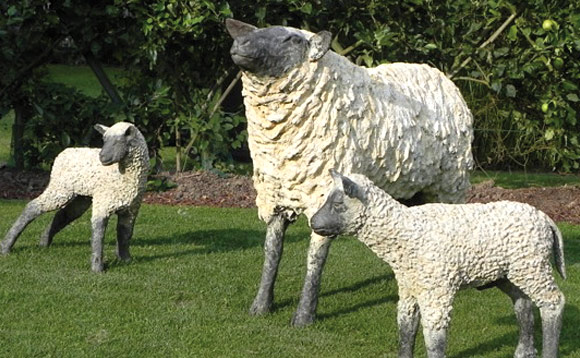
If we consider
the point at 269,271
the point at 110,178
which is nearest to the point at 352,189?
the point at 269,271

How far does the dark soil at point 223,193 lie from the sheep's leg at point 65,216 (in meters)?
2.48

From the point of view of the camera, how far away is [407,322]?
5277 millimetres

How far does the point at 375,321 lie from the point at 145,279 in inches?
73.1

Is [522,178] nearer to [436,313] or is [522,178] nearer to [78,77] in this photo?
[436,313]

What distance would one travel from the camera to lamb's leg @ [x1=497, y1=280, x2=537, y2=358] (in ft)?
18.1

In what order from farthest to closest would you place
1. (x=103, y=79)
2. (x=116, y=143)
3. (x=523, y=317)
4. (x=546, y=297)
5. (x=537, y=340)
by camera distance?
1. (x=103, y=79)
2. (x=116, y=143)
3. (x=537, y=340)
4. (x=523, y=317)
5. (x=546, y=297)

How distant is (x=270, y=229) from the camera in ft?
21.6

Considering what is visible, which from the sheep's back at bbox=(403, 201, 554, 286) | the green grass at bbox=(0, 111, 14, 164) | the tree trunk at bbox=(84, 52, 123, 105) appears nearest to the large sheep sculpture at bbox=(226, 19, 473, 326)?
the sheep's back at bbox=(403, 201, 554, 286)

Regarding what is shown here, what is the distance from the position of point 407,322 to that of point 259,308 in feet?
5.23

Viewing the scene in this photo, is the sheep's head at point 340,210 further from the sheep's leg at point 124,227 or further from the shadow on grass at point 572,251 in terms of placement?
the shadow on grass at point 572,251

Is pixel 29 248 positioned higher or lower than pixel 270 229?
lower

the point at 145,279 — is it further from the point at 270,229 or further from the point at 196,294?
the point at 270,229

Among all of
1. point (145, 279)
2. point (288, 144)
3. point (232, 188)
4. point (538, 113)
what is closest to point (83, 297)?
point (145, 279)

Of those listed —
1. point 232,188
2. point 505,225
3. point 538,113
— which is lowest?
point 232,188
